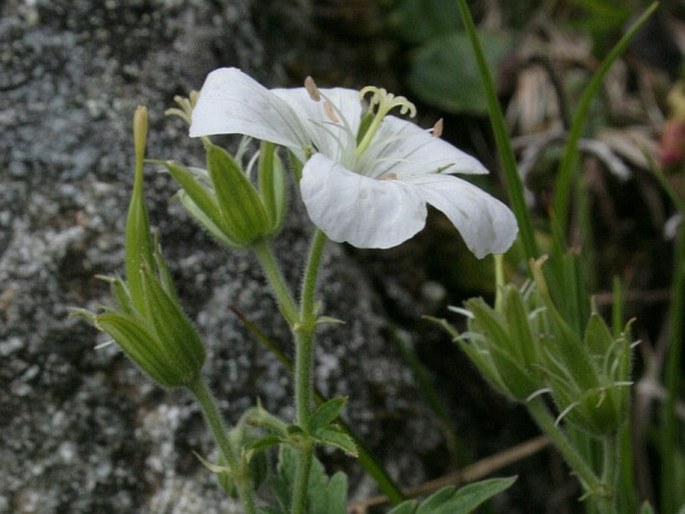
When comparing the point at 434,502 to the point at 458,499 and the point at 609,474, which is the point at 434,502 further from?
the point at 609,474

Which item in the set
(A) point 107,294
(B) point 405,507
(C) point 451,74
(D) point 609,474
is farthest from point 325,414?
(C) point 451,74

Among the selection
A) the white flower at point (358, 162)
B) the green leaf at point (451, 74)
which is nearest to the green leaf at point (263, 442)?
the white flower at point (358, 162)

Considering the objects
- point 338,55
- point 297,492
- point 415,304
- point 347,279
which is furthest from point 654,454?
point 297,492

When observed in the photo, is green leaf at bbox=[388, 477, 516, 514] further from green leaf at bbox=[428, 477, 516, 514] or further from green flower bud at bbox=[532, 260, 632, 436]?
green flower bud at bbox=[532, 260, 632, 436]

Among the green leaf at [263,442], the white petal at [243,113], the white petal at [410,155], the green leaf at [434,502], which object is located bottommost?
the green leaf at [434,502]

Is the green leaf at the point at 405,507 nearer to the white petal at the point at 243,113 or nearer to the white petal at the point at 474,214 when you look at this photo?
the white petal at the point at 474,214

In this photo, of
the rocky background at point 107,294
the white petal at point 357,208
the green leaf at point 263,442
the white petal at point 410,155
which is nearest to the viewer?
the white petal at point 357,208

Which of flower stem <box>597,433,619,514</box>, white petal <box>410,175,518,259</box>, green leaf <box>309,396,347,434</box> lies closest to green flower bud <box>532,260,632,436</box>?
flower stem <box>597,433,619,514</box>
